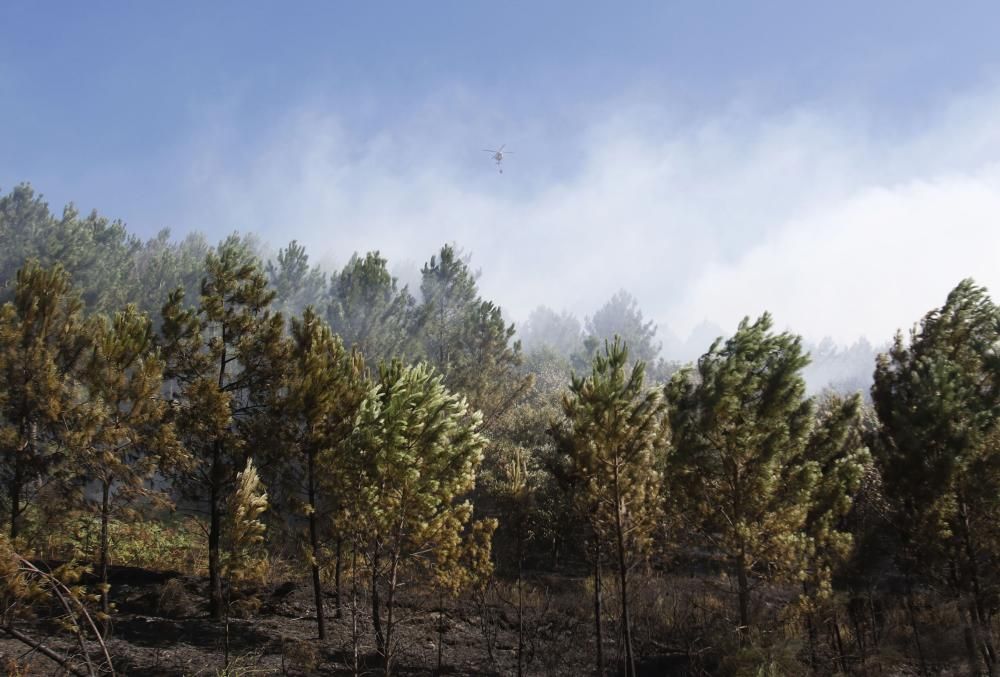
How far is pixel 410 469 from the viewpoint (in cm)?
1061

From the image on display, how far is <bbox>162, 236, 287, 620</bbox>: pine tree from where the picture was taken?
571 inches

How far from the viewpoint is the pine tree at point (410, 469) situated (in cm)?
1057

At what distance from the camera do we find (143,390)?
39.9 ft

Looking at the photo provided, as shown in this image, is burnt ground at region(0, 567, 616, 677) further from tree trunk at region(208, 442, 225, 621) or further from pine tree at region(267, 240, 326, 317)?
pine tree at region(267, 240, 326, 317)

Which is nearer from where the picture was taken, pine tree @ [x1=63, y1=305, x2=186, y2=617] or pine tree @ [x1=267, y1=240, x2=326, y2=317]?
pine tree @ [x1=63, y1=305, x2=186, y2=617]

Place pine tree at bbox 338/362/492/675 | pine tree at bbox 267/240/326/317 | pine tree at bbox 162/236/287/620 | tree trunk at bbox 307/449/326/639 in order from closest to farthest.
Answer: pine tree at bbox 338/362/492/675 → tree trunk at bbox 307/449/326/639 → pine tree at bbox 162/236/287/620 → pine tree at bbox 267/240/326/317

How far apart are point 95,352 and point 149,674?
6.09m

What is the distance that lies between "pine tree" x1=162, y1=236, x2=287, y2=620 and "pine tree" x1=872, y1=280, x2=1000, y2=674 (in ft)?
44.0

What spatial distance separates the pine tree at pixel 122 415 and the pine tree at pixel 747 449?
10415mm

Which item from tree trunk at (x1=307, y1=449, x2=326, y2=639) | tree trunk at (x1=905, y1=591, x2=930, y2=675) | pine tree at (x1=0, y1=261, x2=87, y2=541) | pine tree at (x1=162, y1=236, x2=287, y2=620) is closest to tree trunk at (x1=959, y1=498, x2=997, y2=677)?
tree trunk at (x1=905, y1=591, x2=930, y2=675)

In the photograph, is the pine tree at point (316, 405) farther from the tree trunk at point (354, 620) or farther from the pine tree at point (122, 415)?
the pine tree at point (122, 415)

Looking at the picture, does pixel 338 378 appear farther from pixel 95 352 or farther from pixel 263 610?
pixel 263 610

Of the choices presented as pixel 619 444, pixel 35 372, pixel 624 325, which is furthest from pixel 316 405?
pixel 624 325

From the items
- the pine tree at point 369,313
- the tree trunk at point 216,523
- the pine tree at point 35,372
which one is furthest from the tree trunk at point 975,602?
the pine tree at point 369,313
